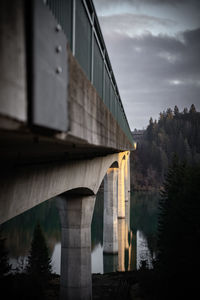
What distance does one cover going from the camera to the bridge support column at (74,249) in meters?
14.8

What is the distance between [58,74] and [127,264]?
30.2 metres

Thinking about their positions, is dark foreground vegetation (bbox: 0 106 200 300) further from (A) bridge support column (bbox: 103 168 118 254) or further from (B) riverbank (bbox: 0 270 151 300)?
(A) bridge support column (bbox: 103 168 118 254)

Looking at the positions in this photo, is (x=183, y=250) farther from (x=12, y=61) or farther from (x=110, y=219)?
(x=110, y=219)

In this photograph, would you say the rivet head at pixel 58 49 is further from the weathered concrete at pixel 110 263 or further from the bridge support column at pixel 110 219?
the bridge support column at pixel 110 219

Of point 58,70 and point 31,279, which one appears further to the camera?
point 31,279

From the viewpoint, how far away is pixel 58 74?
3.26 metres

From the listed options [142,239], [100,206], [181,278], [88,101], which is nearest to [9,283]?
[181,278]

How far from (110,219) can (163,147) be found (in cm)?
11439

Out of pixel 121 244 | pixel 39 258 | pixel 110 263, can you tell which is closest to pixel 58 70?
pixel 39 258

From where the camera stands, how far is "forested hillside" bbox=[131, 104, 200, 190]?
113 meters

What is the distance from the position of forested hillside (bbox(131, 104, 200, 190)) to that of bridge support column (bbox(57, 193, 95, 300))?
7413 centimetres

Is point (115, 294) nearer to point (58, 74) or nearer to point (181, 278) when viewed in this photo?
point (181, 278)

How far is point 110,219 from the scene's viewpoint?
33.2 m

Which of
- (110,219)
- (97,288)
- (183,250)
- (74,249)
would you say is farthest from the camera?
(110,219)
